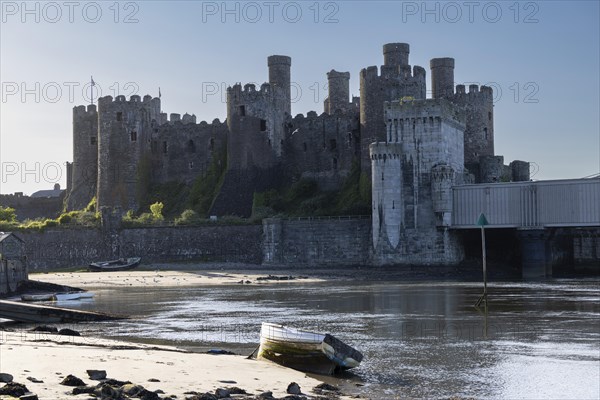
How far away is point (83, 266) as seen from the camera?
221ft

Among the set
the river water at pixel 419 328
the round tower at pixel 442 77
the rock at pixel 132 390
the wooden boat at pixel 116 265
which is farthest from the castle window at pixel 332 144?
the rock at pixel 132 390

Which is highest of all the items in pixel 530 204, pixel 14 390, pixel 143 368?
pixel 530 204

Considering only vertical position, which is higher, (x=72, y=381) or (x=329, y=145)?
(x=329, y=145)

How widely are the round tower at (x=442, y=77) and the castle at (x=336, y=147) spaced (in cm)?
8

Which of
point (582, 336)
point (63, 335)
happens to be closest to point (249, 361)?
point (63, 335)

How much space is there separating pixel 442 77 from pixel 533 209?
19028 millimetres

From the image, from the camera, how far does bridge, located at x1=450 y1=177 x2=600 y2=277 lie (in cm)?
5456

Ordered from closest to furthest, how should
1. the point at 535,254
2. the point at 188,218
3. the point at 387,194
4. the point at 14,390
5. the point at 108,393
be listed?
the point at 14,390 < the point at 108,393 < the point at 535,254 < the point at 387,194 < the point at 188,218

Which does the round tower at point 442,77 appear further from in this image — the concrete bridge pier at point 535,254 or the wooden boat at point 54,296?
the wooden boat at point 54,296

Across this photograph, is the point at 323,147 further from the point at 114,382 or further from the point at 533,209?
the point at 114,382

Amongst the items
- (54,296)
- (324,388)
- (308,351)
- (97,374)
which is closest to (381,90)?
(54,296)

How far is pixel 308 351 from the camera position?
2011cm

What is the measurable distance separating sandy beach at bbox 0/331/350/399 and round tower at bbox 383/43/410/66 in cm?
4880

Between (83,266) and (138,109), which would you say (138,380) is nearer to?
(83,266)
